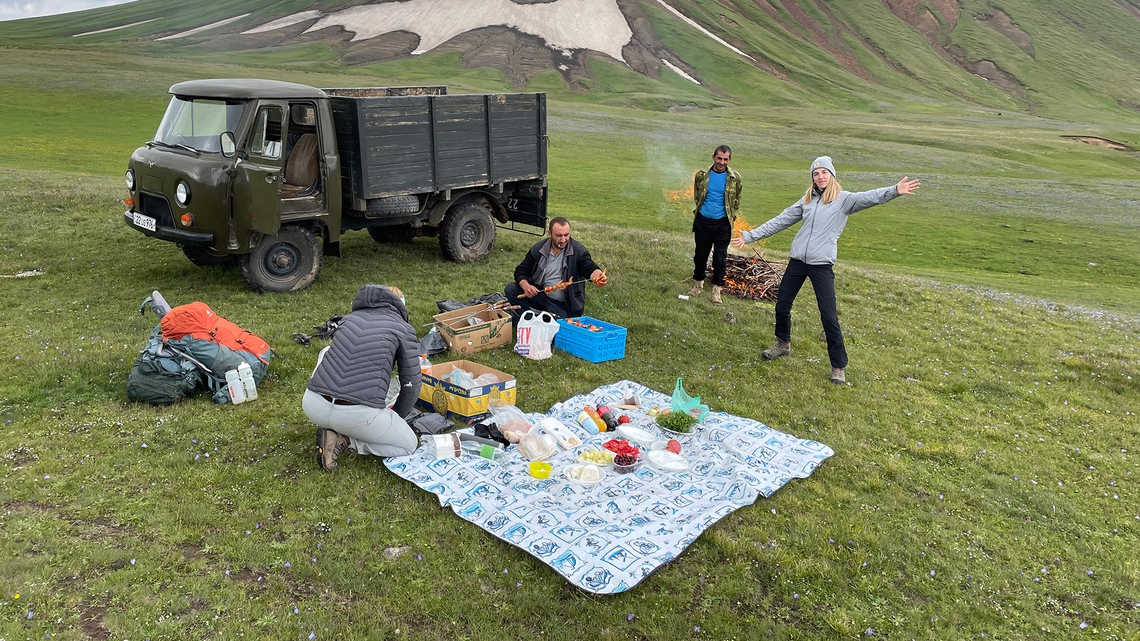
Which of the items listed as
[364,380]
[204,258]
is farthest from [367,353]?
[204,258]

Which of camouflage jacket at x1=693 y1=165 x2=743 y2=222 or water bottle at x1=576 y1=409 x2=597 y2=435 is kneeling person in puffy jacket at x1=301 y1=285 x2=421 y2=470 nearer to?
water bottle at x1=576 y1=409 x2=597 y2=435

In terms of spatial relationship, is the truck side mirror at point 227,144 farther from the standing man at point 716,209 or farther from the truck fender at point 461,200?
the standing man at point 716,209

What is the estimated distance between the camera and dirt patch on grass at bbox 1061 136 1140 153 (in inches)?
2016

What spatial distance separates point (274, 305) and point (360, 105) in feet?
10.6

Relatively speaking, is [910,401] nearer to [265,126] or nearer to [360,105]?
[360,105]

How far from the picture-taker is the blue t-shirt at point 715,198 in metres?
11.1

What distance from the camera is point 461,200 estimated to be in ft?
42.4

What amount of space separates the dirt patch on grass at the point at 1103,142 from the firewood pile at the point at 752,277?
52675mm

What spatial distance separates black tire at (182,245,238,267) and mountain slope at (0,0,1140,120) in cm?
6230

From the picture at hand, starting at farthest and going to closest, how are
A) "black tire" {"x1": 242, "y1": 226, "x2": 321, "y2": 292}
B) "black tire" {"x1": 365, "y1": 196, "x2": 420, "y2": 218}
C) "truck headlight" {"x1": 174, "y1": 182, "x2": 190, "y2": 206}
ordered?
"black tire" {"x1": 365, "y1": 196, "x2": 420, "y2": 218}, "black tire" {"x1": 242, "y1": 226, "x2": 321, "y2": 292}, "truck headlight" {"x1": 174, "y1": 182, "x2": 190, "y2": 206}

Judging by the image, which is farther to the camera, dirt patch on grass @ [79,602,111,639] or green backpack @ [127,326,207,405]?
green backpack @ [127,326,207,405]

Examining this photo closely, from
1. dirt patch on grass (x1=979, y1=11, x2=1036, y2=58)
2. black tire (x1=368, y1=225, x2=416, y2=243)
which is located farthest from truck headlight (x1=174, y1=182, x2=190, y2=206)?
dirt patch on grass (x1=979, y1=11, x2=1036, y2=58)

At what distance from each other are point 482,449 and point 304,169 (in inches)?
268

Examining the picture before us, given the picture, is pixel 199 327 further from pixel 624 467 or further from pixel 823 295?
pixel 823 295
